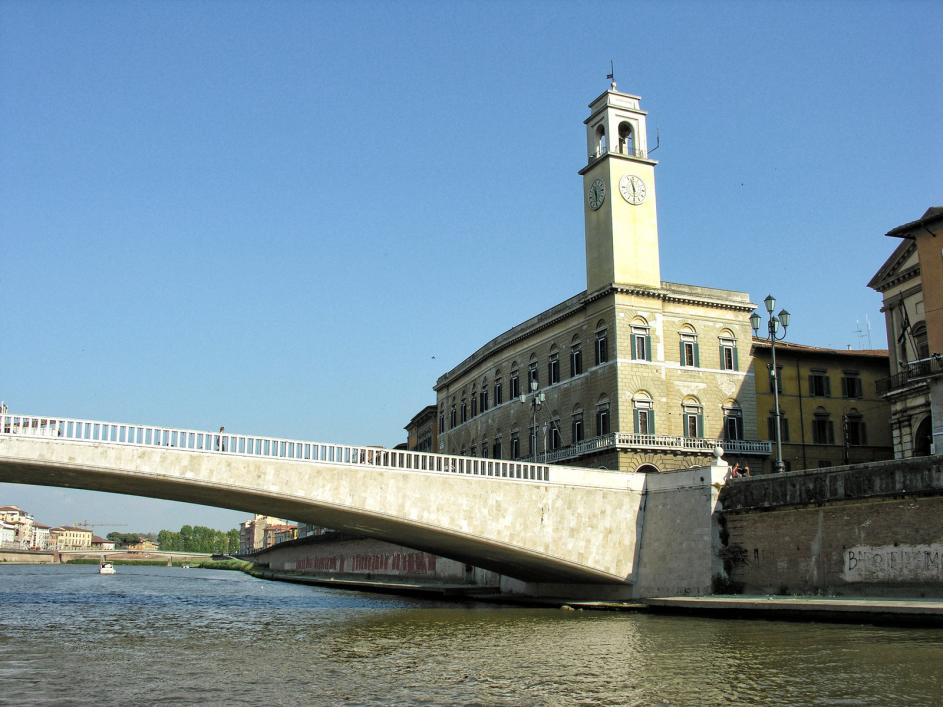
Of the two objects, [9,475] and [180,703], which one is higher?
[9,475]

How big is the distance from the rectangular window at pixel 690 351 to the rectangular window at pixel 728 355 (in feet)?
4.97

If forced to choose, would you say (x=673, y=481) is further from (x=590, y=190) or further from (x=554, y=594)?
(x=590, y=190)

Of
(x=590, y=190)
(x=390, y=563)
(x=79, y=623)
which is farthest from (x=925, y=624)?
(x=390, y=563)

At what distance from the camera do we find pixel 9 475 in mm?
27984

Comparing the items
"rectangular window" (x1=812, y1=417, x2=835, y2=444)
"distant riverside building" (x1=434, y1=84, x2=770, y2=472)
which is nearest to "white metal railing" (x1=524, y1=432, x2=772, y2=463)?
"distant riverside building" (x1=434, y1=84, x2=770, y2=472)

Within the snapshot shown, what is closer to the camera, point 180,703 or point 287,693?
point 180,703

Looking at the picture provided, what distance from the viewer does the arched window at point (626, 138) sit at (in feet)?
155

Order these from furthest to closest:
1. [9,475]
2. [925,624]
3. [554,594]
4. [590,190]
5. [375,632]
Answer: [590,190] → [554,594] → [9,475] → [375,632] → [925,624]

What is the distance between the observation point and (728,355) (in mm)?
46344

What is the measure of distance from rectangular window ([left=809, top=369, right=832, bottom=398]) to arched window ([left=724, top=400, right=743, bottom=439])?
5450 millimetres

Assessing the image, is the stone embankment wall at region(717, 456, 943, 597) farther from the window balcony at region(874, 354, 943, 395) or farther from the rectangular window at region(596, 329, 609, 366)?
the rectangular window at region(596, 329, 609, 366)

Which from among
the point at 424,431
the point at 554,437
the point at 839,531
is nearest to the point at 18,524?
the point at 424,431

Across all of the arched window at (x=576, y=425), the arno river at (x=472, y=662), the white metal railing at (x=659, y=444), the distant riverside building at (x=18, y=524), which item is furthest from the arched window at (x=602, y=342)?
the distant riverside building at (x=18, y=524)

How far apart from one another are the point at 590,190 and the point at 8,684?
122 ft
